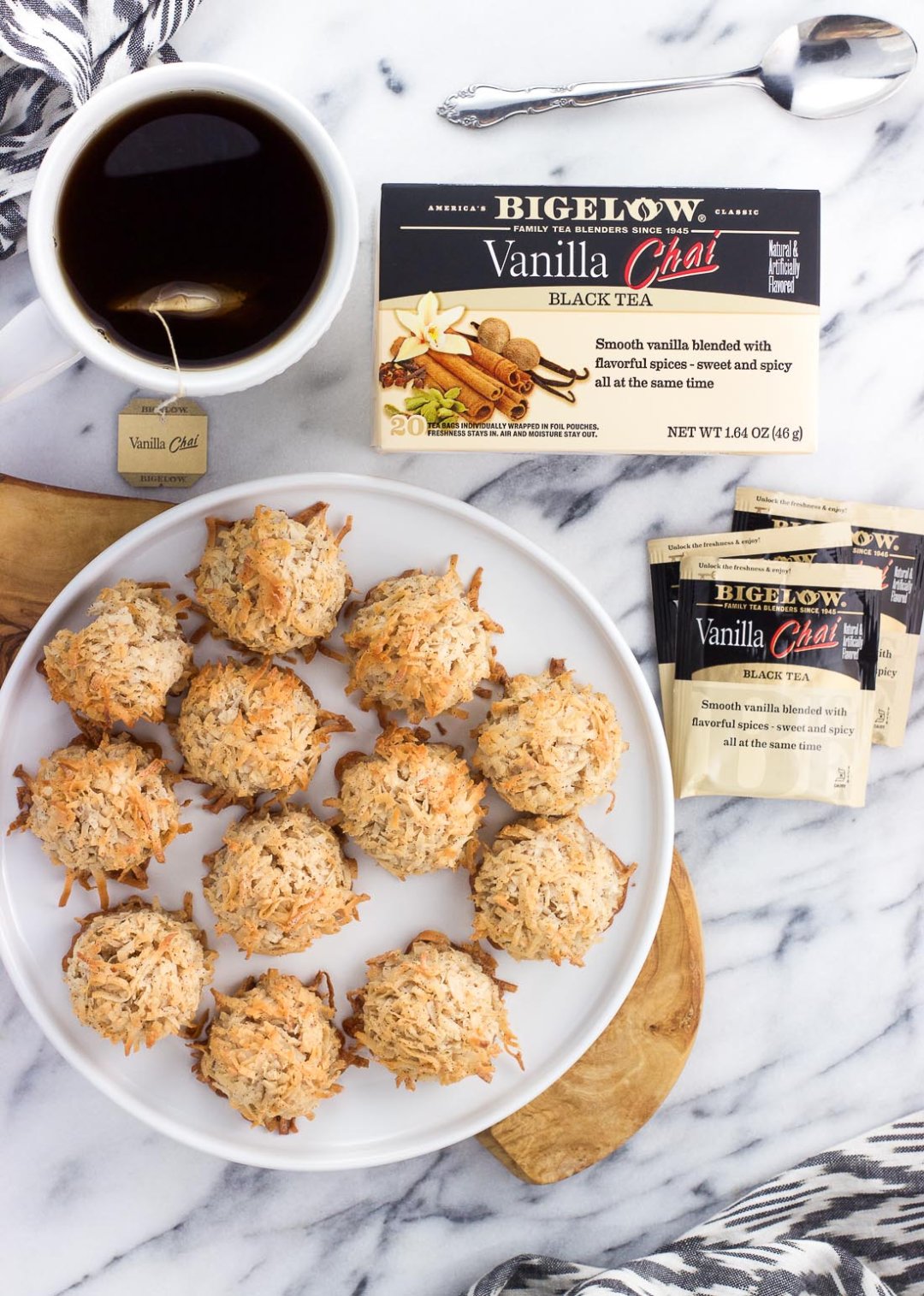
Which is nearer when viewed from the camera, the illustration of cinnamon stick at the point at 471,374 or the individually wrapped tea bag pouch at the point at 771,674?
the illustration of cinnamon stick at the point at 471,374

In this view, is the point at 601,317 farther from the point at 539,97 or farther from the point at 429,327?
the point at 539,97

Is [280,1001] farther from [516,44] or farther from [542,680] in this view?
[516,44]

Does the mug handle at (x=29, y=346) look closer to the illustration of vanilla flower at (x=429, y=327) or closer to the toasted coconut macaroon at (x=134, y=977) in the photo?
the illustration of vanilla flower at (x=429, y=327)

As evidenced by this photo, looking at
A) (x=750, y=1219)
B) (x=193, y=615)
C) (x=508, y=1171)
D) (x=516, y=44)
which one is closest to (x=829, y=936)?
(x=750, y=1219)

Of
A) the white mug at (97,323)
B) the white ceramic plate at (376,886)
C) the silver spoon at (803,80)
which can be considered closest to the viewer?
the white mug at (97,323)

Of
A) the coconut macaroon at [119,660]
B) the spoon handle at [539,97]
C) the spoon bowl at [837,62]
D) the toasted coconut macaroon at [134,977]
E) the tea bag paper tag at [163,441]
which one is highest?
the spoon bowl at [837,62]

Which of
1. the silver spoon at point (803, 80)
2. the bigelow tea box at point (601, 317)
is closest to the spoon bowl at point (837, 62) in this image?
the silver spoon at point (803, 80)
